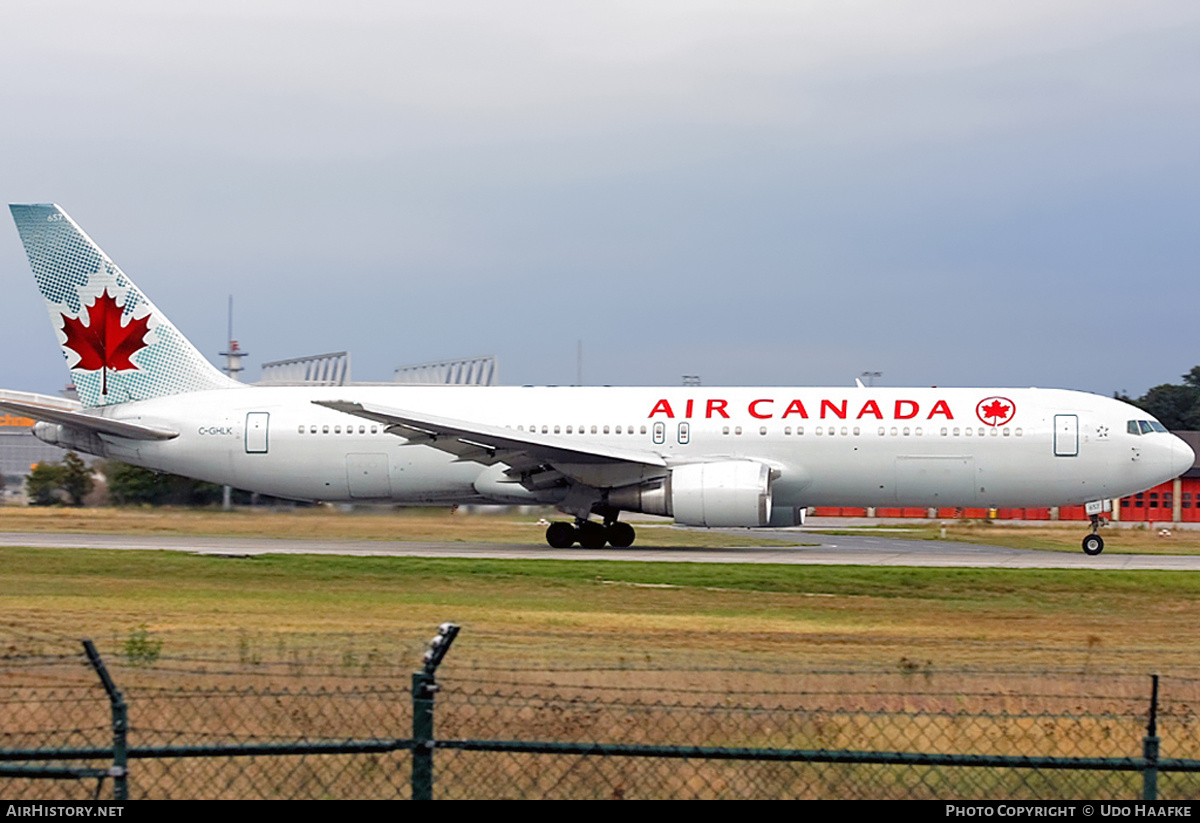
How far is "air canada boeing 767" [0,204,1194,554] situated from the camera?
30.1 meters

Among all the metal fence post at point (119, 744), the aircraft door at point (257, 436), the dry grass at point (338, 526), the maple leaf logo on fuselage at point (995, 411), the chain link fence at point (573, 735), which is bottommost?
the chain link fence at point (573, 735)

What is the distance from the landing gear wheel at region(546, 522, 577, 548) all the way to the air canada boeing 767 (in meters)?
0.05

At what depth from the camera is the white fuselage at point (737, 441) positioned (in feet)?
99.1

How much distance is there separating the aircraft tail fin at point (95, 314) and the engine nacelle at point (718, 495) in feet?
41.8

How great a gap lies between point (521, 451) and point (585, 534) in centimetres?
315

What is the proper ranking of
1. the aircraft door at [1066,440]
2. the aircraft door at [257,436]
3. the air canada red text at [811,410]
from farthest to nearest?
the aircraft door at [257,436] < the air canada red text at [811,410] < the aircraft door at [1066,440]

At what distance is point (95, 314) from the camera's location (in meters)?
33.3

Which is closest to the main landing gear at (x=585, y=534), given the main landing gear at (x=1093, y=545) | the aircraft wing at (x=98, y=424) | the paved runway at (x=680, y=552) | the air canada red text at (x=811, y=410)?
the paved runway at (x=680, y=552)

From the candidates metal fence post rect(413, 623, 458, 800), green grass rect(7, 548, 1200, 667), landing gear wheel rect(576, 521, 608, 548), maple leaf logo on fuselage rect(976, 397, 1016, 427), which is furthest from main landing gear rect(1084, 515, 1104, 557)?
metal fence post rect(413, 623, 458, 800)

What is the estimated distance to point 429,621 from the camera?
17188 millimetres

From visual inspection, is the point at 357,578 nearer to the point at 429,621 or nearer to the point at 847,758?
the point at 429,621

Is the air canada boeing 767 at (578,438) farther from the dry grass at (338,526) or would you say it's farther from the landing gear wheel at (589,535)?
the dry grass at (338,526)
